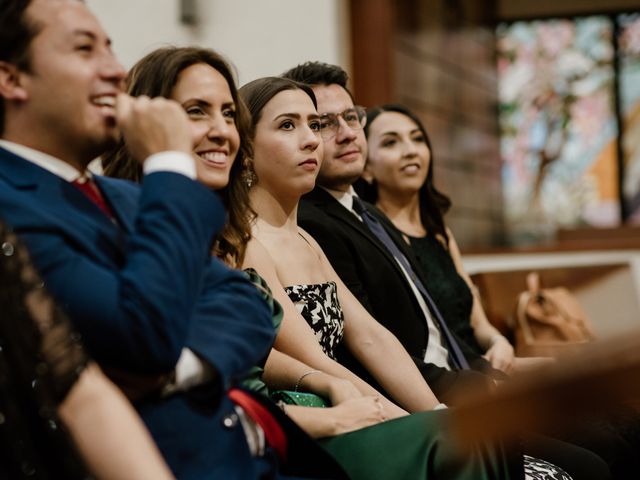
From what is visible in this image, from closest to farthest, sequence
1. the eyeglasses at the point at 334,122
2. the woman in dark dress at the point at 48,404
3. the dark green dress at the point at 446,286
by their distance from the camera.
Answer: the woman in dark dress at the point at 48,404 < the eyeglasses at the point at 334,122 < the dark green dress at the point at 446,286

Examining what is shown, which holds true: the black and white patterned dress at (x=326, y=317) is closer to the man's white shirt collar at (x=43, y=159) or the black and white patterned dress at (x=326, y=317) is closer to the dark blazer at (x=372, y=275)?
the dark blazer at (x=372, y=275)

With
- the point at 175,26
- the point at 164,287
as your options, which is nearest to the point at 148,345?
the point at 164,287

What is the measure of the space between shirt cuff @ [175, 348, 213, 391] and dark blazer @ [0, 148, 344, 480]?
0.01 metres

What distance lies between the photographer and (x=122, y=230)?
153 cm

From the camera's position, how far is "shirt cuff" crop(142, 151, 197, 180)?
1439 mm

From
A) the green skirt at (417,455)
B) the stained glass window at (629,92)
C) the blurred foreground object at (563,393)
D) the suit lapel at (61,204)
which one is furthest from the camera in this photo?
the stained glass window at (629,92)

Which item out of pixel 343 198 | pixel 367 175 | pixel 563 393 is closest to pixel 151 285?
pixel 563 393

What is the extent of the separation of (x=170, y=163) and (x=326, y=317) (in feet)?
3.59

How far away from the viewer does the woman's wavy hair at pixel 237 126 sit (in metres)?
2.11

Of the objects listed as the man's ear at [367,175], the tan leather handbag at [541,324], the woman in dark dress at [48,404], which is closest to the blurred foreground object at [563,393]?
the woman in dark dress at [48,404]

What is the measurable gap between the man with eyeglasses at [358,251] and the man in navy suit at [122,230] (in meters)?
1.22

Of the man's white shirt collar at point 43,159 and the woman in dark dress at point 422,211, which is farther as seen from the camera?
the woman in dark dress at point 422,211

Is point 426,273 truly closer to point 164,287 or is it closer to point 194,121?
point 194,121

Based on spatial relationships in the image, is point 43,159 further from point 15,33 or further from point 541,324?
point 541,324
